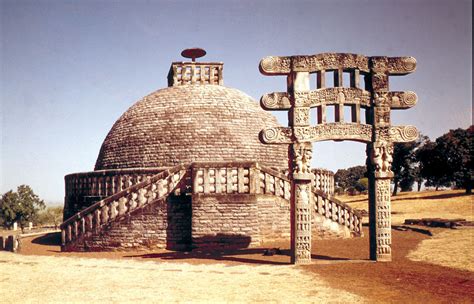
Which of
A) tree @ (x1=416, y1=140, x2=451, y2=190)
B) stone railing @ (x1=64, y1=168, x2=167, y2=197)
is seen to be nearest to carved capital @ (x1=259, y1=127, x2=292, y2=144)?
stone railing @ (x1=64, y1=168, x2=167, y2=197)

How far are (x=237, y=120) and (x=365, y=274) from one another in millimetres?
11988

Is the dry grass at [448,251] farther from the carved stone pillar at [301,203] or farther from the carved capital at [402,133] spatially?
the carved capital at [402,133]

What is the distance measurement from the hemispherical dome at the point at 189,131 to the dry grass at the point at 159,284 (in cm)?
825

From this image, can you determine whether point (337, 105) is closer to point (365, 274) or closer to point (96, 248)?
point (365, 274)

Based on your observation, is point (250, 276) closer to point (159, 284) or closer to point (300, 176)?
point (159, 284)

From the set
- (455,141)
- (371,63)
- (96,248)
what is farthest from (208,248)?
(455,141)

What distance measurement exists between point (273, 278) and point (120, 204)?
7.22m

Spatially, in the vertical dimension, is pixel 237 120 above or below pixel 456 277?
above

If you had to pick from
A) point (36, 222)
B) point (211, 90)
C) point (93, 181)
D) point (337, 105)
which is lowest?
point (36, 222)

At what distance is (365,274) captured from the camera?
7.86 m

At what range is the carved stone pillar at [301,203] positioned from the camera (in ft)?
29.9

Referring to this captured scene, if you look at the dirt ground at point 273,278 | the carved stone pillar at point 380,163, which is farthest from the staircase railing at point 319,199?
the carved stone pillar at point 380,163

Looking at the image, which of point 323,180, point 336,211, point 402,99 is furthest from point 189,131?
point 402,99

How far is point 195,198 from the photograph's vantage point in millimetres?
12492
